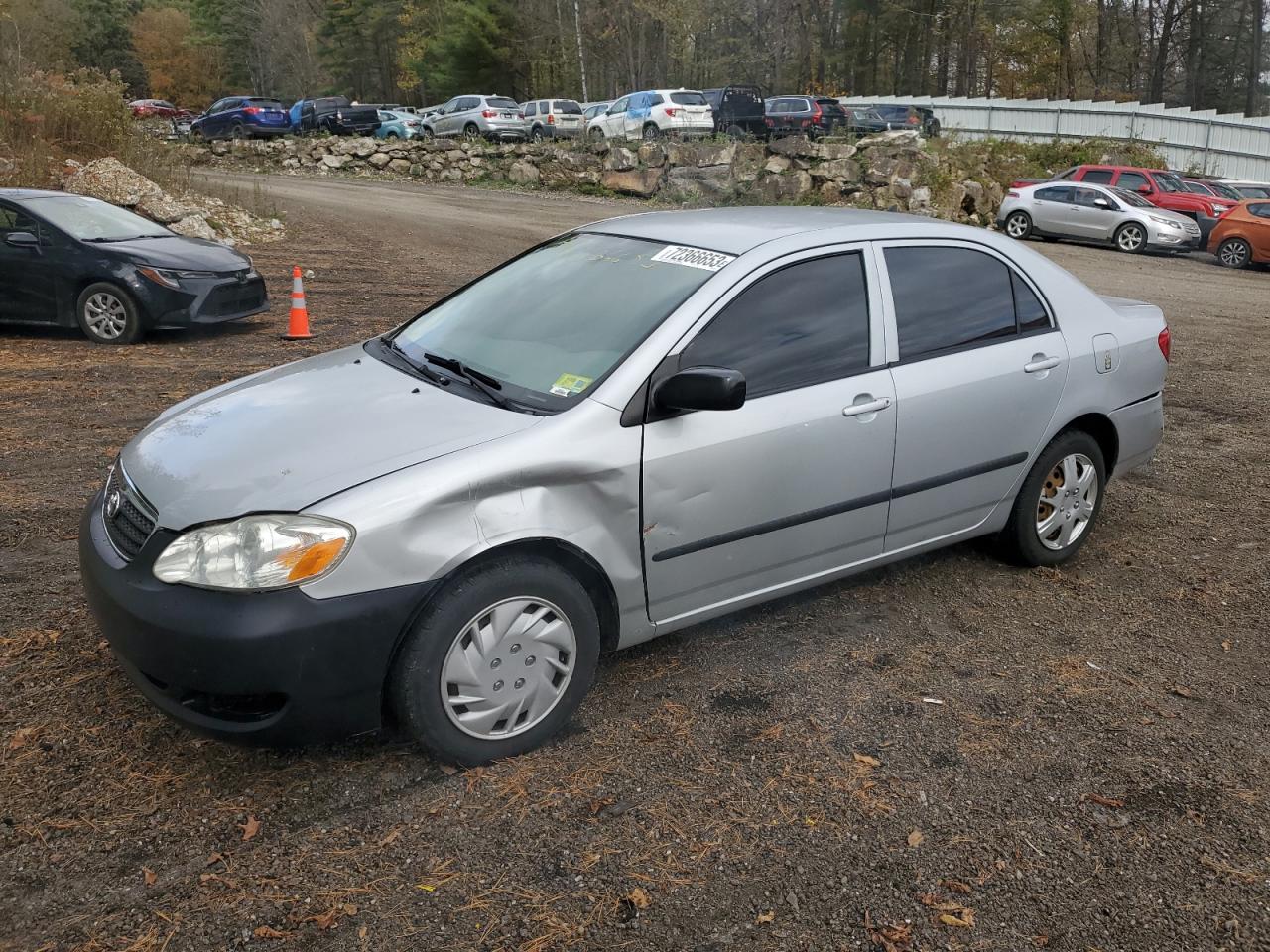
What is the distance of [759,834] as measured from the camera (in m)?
3.16

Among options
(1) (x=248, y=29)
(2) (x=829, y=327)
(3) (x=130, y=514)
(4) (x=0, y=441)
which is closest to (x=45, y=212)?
(4) (x=0, y=441)

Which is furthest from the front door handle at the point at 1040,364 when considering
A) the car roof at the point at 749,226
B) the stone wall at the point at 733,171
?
the stone wall at the point at 733,171

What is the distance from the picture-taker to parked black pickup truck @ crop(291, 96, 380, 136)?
37719 mm

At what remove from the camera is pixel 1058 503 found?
16.6 feet

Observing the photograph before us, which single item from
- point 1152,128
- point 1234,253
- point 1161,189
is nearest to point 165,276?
point 1234,253

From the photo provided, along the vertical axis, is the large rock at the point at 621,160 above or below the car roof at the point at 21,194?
below

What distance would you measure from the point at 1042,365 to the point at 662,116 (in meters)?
27.7

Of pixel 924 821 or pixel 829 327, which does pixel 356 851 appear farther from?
pixel 829 327

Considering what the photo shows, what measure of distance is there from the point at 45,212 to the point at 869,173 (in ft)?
68.5

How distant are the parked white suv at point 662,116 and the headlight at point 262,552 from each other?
93.0ft

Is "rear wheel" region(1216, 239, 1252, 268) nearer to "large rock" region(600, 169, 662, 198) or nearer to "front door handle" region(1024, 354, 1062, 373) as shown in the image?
"large rock" region(600, 169, 662, 198)

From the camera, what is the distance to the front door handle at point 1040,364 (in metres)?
4.71

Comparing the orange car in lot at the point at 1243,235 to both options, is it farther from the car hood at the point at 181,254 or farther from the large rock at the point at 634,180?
the car hood at the point at 181,254

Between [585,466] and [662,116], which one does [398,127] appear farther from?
[585,466]
